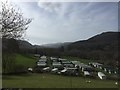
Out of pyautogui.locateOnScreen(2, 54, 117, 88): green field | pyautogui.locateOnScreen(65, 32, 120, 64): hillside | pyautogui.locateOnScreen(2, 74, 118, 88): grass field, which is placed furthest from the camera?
pyautogui.locateOnScreen(65, 32, 120, 64): hillside

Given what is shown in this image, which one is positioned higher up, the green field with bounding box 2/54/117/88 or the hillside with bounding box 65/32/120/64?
the hillside with bounding box 65/32/120/64

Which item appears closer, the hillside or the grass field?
the grass field

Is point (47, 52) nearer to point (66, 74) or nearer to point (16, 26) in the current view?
point (66, 74)

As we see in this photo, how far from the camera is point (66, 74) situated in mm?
44719

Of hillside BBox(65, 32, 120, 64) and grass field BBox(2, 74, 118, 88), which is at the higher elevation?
hillside BBox(65, 32, 120, 64)

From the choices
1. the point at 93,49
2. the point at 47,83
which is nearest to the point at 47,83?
the point at 47,83

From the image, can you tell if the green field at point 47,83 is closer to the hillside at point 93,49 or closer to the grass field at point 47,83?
the grass field at point 47,83

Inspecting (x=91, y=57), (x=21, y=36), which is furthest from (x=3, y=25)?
(x=91, y=57)

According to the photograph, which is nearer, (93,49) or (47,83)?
(47,83)

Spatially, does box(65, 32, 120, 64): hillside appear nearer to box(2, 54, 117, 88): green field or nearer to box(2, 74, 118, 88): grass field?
box(2, 54, 117, 88): green field

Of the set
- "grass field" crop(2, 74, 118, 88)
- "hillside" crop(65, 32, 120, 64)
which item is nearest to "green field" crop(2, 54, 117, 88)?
"grass field" crop(2, 74, 118, 88)

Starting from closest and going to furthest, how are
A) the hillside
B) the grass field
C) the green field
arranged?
the grass field, the green field, the hillside

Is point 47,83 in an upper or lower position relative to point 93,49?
lower

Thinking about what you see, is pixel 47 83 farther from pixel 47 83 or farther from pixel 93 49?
pixel 93 49
